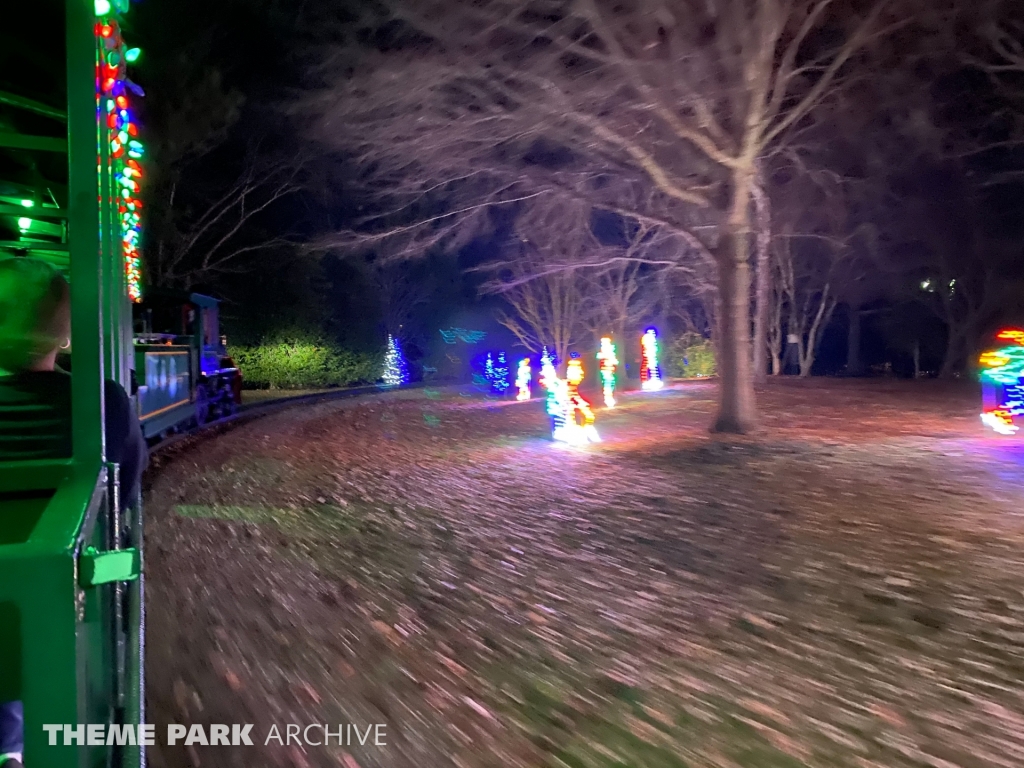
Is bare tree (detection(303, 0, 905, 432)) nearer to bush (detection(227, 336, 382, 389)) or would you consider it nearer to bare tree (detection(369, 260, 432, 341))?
bush (detection(227, 336, 382, 389))

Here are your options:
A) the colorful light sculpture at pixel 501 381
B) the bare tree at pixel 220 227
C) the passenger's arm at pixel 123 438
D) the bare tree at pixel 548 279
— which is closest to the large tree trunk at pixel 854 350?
the bare tree at pixel 548 279

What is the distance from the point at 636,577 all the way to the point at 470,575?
138 cm

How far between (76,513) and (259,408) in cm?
2332

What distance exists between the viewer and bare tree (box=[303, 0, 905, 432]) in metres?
12.6

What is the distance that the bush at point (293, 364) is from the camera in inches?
1373

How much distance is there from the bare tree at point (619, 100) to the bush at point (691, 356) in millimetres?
22137

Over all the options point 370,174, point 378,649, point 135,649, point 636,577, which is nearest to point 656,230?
point 370,174

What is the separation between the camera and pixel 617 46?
12695mm

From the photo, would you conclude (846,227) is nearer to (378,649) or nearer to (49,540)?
(378,649)

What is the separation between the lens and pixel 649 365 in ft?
A: 92.9

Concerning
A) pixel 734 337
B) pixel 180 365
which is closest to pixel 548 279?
pixel 734 337

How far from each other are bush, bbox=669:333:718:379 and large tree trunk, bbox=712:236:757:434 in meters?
23.1

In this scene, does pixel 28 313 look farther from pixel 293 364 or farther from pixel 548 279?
pixel 293 364

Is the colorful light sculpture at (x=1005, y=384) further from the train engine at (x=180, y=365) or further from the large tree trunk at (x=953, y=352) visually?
the large tree trunk at (x=953, y=352)
